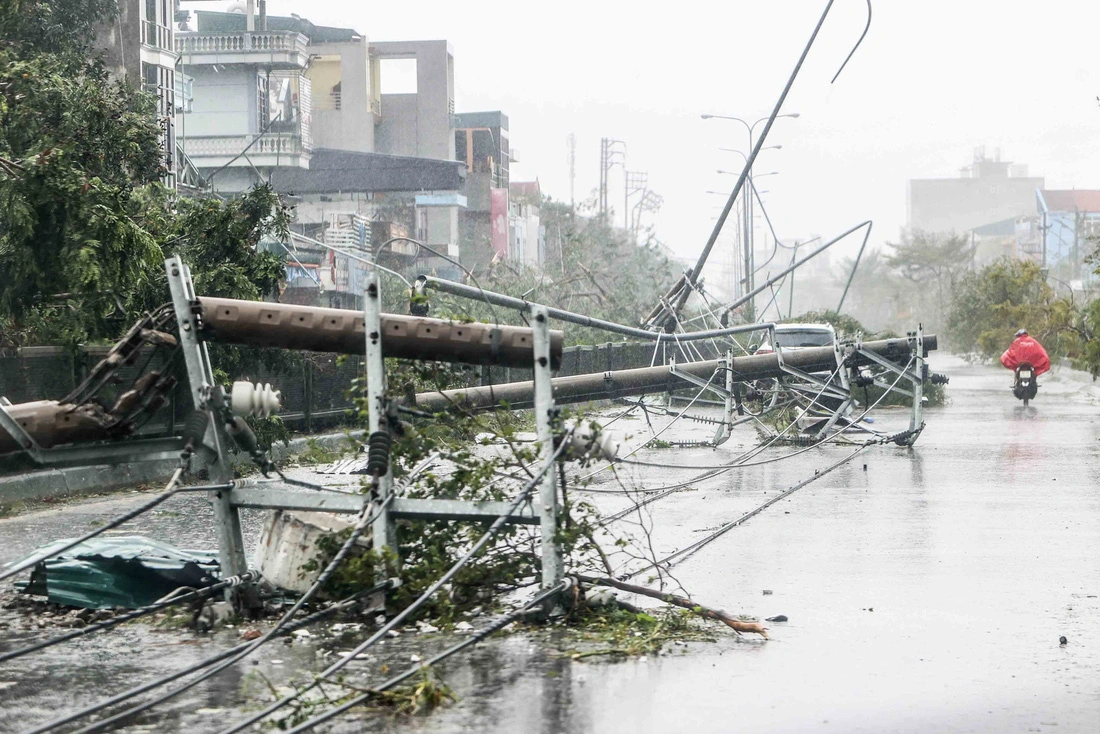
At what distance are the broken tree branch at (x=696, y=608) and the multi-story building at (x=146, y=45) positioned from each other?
28.8 m

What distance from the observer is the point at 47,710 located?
5727 millimetres

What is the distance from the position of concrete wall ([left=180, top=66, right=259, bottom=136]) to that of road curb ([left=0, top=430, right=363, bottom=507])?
4028 cm

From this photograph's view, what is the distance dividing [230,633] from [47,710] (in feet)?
5.08

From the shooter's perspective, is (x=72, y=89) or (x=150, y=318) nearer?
(x=150, y=318)

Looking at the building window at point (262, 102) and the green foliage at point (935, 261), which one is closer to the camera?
the building window at point (262, 102)

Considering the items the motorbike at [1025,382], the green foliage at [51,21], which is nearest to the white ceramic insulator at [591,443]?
the green foliage at [51,21]

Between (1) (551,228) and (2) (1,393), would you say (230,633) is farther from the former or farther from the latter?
(1) (551,228)

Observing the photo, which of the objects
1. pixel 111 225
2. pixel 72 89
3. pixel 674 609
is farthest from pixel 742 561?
pixel 72 89

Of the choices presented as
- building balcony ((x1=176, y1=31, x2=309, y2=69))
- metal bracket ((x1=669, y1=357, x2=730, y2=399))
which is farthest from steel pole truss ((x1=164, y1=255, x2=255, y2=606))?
building balcony ((x1=176, y1=31, x2=309, y2=69))

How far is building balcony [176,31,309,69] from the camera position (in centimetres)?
5322

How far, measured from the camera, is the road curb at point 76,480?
1359 cm

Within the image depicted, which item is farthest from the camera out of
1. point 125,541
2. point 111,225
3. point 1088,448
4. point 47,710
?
point 1088,448

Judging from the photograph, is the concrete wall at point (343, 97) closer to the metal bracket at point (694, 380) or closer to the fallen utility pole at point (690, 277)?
the fallen utility pole at point (690, 277)

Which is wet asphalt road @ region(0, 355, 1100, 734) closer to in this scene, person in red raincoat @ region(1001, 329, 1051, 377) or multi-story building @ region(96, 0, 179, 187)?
person in red raincoat @ region(1001, 329, 1051, 377)
